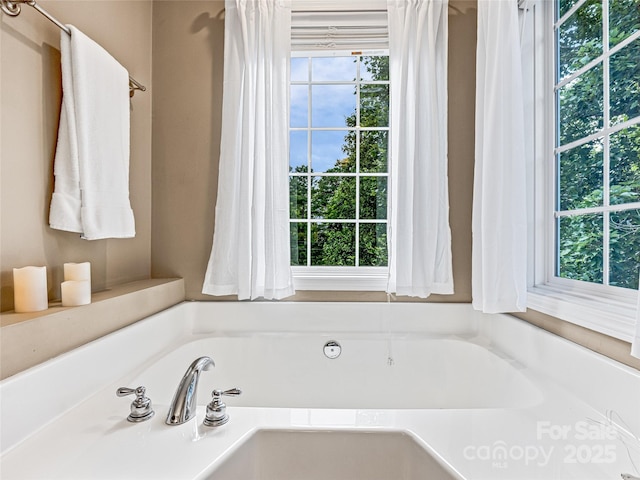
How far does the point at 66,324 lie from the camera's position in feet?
3.66

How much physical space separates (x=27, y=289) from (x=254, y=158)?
1038 mm

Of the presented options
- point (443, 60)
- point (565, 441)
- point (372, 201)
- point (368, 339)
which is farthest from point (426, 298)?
point (443, 60)

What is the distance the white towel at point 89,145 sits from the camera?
4.17ft

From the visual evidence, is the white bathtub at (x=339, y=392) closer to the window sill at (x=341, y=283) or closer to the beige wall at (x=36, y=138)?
the window sill at (x=341, y=283)

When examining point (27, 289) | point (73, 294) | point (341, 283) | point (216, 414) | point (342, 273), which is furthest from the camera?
point (342, 273)

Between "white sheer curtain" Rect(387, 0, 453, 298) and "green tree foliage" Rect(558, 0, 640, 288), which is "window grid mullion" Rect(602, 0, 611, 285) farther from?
"white sheer curtain" Rect(387, 0, 453, 298)

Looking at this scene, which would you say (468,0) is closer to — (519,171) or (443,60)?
(443,60)

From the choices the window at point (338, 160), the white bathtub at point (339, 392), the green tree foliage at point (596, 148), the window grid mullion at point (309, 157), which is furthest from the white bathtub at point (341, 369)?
the green tree foliage at point (596, 148)

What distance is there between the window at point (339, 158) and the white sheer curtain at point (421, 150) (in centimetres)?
25

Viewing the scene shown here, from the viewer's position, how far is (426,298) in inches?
74.6

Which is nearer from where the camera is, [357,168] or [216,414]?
[216,414]

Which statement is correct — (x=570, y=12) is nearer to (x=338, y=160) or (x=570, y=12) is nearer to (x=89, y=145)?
(x=338, y=160)

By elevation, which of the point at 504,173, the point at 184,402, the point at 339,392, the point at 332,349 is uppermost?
the point at 504,173

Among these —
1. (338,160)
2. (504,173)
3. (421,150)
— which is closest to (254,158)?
(338,160)
